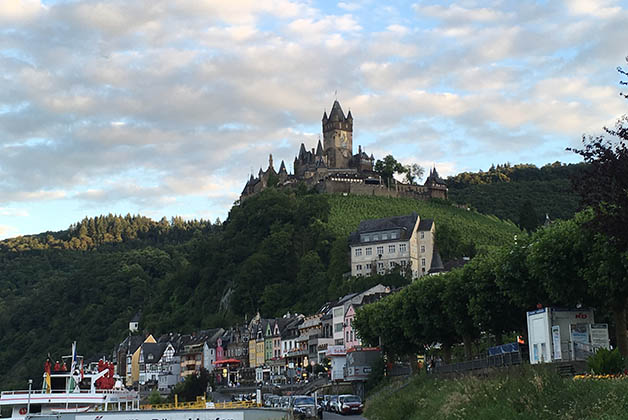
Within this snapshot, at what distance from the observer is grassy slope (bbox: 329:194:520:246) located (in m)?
174

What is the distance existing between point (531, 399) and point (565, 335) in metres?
13.9

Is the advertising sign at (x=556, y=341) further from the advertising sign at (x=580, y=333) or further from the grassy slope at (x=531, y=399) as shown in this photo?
the grassy slope at (x=531, y=399)

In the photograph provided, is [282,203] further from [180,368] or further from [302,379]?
[302,379]

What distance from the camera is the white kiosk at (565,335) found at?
38.6 m

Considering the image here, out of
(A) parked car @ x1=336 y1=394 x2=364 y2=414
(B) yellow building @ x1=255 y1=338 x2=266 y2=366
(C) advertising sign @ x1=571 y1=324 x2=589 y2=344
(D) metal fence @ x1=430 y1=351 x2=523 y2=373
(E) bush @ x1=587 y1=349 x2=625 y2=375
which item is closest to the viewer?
(E) bush @ x1=587 y1=349 x2=625 y2=375

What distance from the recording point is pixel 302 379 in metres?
109

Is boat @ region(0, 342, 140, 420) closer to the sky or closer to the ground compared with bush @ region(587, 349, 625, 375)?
closer to the ground

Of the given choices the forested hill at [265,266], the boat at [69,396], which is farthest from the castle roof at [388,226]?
the boat at [69,396]

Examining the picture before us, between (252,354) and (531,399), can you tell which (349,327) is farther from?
(531,399)

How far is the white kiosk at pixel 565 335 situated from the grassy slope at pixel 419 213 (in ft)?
417

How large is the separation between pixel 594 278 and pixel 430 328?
2315cm

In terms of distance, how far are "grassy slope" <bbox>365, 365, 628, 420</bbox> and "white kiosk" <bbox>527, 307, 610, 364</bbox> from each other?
18.9 ft

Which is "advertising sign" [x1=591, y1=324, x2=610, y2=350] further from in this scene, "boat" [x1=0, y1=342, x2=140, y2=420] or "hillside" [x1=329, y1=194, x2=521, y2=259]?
"hillside" [x1=329, y1=194, x2=521, y2=259]

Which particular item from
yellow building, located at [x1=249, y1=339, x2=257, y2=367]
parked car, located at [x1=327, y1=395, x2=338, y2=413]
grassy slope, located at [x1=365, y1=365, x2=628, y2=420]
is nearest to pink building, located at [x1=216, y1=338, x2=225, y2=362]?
yellow building, located at [x1=249, y1=339, x2=257, y2=367]
